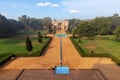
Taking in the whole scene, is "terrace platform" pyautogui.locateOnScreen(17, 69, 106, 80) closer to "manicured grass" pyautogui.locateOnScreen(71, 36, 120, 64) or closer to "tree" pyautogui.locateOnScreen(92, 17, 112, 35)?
"manicured grass" pyautogui.locateOnScreen(71, 36, 120, 64)

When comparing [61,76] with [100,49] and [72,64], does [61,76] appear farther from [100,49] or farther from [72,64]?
[100,49]

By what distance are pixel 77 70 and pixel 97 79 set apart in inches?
156

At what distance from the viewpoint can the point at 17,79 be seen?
19938 mm

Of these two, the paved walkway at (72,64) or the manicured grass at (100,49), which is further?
the manicured grass at (100,49)

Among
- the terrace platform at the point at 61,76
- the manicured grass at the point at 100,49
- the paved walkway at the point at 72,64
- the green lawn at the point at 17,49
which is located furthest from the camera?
the green lawn at the point at 17,49

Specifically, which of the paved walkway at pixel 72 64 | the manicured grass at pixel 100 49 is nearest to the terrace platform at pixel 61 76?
the paved walkway at pixel 72 64

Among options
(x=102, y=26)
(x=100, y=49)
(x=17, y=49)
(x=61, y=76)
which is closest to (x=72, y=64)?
(x=61, y=76)

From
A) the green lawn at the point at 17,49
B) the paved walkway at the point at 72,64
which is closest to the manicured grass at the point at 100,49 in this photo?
the paved walkway at the point at 72,64

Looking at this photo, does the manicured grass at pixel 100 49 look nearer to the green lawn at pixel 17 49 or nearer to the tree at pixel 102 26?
the green lawn at pixel 17 49

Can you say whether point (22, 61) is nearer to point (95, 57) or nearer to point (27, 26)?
point (95, 57)

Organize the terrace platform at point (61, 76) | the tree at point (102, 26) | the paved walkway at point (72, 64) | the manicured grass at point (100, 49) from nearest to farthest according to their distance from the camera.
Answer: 1. the terrace platform at point (61, 76)
2. the paved walkway at point (72, 64)
3. the manicured grass at point (100, 49)
4. the tree at point (102, 26)

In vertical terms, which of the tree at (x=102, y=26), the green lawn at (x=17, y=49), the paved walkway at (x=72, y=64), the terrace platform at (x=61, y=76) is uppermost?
the tree at (x=102, y=26)

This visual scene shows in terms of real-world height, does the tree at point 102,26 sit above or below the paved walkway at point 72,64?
above

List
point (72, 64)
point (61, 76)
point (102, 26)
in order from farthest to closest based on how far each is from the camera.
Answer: point (102, 26)
point (72, 64)
point (61, 76)
